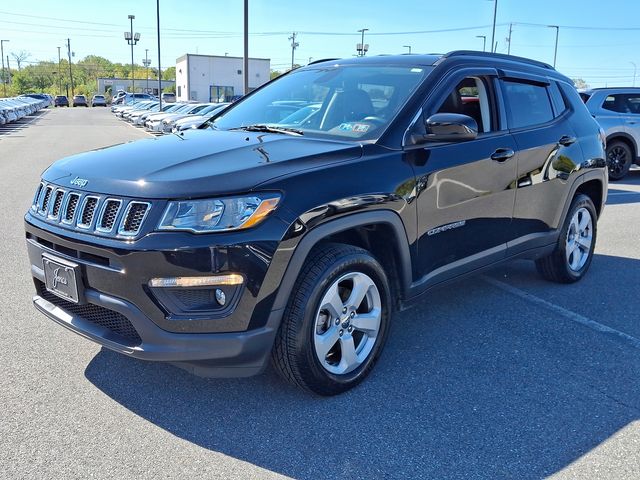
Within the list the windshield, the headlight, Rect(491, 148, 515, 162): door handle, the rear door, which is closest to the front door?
Rect(491, 148, 515, 162): door handle

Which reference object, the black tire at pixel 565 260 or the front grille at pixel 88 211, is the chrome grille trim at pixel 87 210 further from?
the black tire at pixel 565 260

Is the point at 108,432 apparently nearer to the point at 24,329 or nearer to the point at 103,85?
the point at 24,329

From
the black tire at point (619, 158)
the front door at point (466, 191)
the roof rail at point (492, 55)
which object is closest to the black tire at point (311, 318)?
the front door at point (466, 191)

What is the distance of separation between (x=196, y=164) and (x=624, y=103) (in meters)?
12.0

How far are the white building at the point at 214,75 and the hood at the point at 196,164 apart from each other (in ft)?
220

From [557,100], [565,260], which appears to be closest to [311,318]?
[565,260]

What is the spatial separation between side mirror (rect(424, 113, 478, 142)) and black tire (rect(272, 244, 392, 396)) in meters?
0.86

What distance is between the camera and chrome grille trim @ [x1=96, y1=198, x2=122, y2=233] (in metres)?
2.81

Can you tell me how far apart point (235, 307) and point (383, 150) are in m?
1.29

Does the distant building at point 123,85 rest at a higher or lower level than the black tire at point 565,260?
higher

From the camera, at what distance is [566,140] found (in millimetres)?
4965

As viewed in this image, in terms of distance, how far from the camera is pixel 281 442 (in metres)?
2.88

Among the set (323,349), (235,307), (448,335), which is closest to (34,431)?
(235,307)

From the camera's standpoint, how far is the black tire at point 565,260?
202 inches
